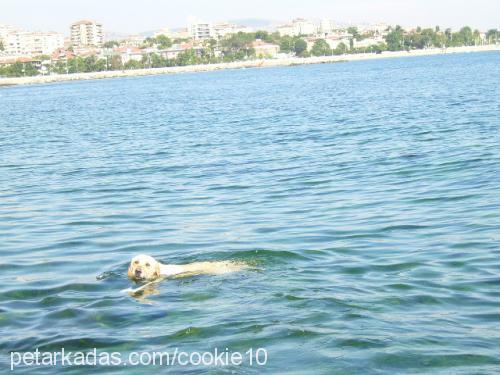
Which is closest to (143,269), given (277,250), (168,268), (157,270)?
(157,270)

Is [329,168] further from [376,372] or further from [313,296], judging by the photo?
[376,372]

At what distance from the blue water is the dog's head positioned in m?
0.30

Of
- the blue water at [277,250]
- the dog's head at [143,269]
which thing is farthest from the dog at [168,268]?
the blue water at [277,250]

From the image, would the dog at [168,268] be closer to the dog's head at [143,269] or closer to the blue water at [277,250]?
the dog's head at [143,269]

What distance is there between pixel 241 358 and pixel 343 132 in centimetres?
2212

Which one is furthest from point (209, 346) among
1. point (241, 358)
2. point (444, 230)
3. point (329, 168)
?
point (329, 168)

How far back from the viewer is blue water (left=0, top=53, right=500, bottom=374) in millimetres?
8070

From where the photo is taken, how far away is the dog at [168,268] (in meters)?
10.4

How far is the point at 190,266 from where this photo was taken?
35.3ft

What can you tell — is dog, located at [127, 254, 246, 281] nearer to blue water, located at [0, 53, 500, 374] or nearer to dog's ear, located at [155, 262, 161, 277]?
dog's ear, located at [155, 262, 161, 277]

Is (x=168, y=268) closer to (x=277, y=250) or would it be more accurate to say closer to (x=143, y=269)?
(x=143, y=269)

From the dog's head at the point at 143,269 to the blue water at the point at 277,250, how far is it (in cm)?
30

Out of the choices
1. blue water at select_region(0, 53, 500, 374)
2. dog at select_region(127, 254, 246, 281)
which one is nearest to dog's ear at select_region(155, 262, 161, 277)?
dog at select_region(127, 254, 246, 281)

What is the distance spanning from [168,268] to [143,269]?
0.45 metres
